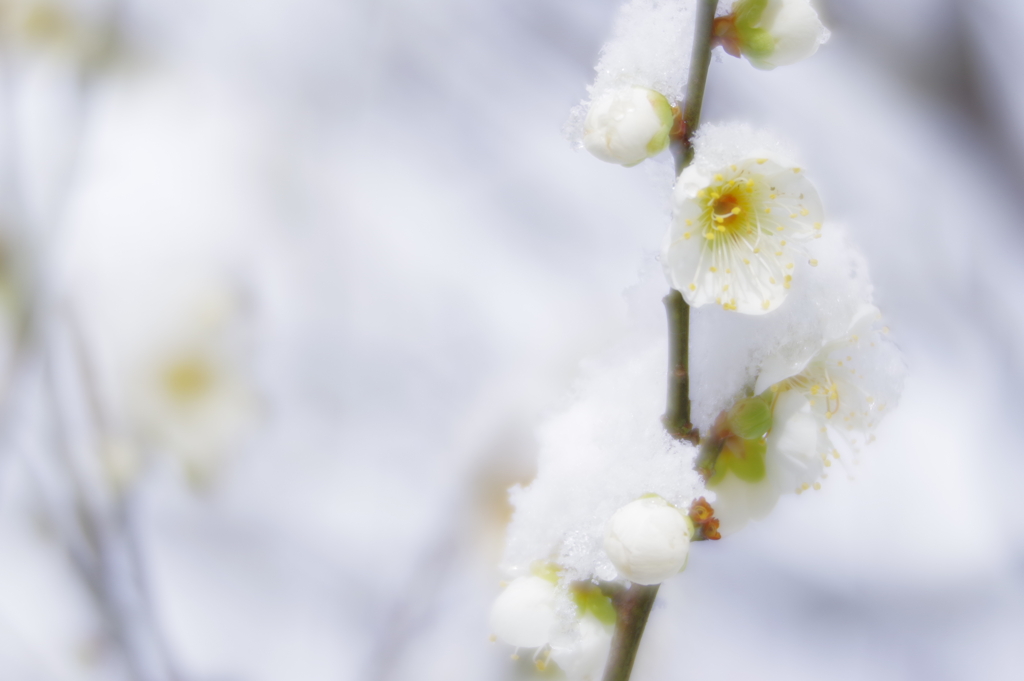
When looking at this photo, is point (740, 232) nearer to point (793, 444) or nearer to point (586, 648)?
point (793, 444)

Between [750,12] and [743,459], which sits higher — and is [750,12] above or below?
above

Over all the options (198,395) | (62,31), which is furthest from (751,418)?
(62,31)

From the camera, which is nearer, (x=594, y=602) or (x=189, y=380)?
(x=594, y=602)

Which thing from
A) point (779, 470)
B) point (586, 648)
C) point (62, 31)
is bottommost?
point (586, 648)

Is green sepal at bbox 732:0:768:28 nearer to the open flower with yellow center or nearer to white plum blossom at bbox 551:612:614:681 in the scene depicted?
Answer: the open flower with yellow center

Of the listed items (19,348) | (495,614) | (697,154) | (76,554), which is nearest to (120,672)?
(76,554)

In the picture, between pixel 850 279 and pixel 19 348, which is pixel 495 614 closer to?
pixel 850 279
